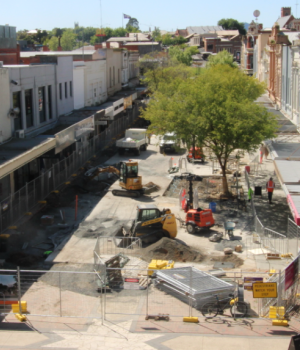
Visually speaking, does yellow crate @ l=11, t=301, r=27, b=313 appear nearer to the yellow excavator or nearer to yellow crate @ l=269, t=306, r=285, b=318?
yellow crate @ l=269, t=306, r=285, b=318

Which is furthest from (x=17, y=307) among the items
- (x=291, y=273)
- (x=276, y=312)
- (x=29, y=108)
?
(x=29, y=108)

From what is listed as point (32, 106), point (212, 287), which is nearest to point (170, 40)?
point (32, 106)

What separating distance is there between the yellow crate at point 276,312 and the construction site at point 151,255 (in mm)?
30

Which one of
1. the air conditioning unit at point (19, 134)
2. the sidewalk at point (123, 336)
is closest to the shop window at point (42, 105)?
the air conditioning unit at point (19, 134)

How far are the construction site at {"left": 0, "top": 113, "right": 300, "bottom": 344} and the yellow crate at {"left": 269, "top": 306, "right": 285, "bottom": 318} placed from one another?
0.03 meters

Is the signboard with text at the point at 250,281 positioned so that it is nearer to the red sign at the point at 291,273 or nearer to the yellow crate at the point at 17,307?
the red sign at the point at 291,273

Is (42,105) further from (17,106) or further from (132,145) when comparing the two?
(132,145)

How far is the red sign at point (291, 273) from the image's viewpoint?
15.0 metres

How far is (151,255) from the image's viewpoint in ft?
67.5

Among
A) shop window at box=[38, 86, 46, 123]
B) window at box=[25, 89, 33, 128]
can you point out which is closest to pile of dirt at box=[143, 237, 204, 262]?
window at box=[25, 89, 33, 128]

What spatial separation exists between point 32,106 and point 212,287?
21497 mm

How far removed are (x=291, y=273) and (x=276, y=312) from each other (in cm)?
132

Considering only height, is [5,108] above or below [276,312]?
above

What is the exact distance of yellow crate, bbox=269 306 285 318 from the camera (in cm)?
1470
